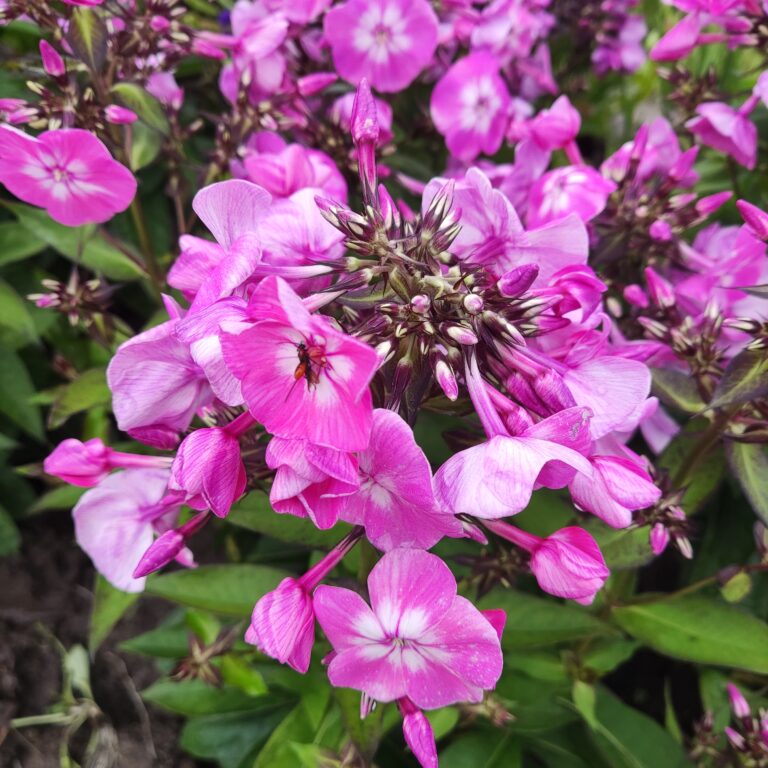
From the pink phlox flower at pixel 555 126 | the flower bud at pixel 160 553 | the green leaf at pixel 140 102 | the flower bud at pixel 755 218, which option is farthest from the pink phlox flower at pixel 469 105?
the flower bud at pixel 160 553

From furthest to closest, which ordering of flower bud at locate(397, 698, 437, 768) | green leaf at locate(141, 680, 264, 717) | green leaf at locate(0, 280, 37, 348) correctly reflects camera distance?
1. green leaf at locate(0, 280, 37, 348)
2. green leaf at locate(141, 680, 264, 717)
3. flower bud at locate(397, 698, 437, 768)

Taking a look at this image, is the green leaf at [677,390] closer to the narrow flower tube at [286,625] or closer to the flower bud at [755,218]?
the flower bud at [755,218]

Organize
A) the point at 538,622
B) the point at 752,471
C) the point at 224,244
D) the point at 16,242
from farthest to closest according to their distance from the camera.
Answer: the point at 16,242, the point at 538,622, the point at 752,471, the point at 224,244

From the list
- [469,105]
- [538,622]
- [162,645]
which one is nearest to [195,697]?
[162,645]

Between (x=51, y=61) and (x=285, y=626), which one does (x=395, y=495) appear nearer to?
(x=285, y=626)

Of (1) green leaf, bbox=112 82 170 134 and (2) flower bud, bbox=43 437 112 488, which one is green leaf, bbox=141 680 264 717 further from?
(1) green leaf, bbox=112 82 170 134

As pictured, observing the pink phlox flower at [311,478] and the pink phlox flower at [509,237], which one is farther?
the pink phlox flower at [509,237]

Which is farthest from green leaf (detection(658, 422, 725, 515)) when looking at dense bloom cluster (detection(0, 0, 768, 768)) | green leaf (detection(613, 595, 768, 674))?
green leaf (detection(613, 595, 768, 674))
